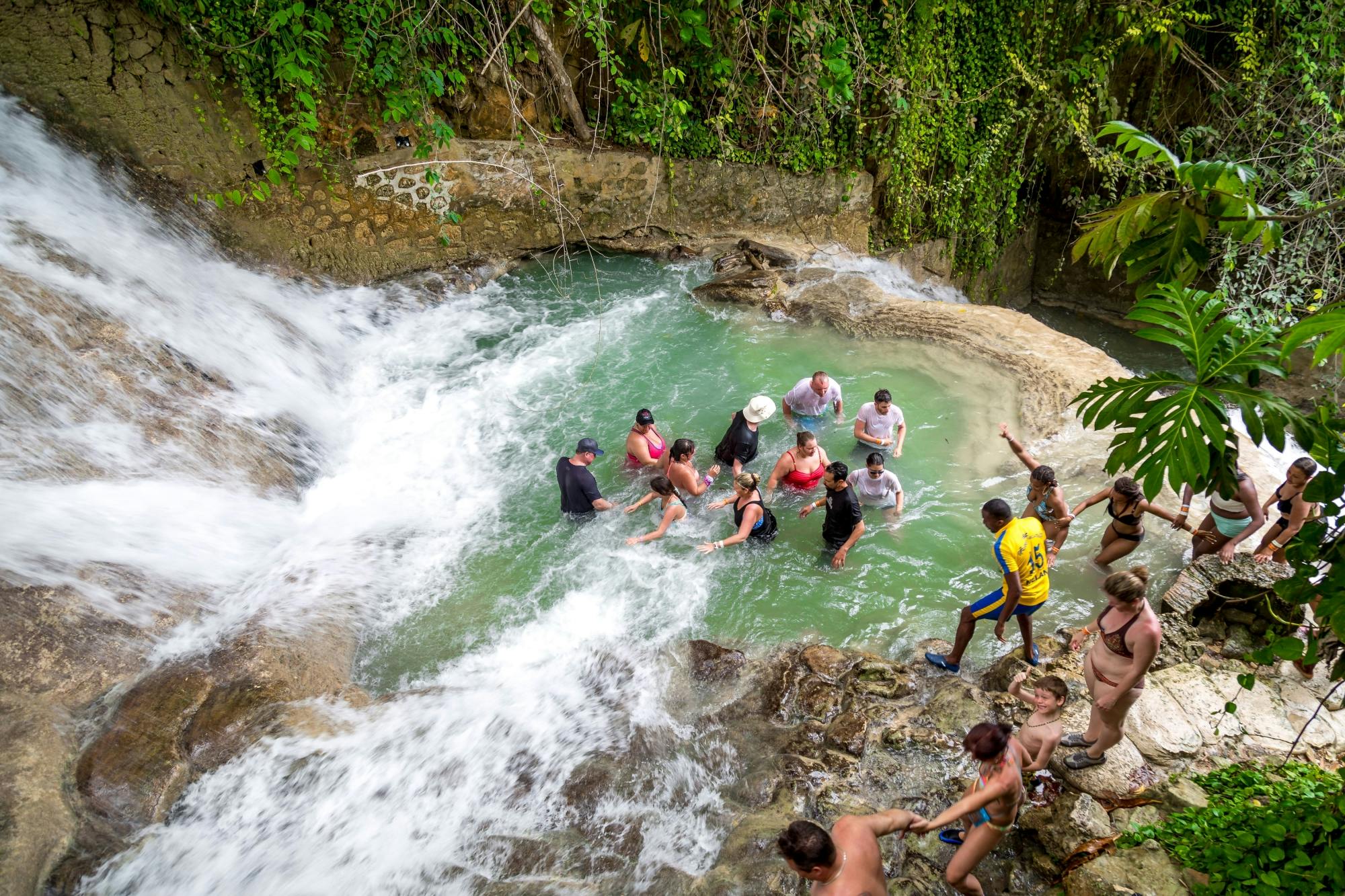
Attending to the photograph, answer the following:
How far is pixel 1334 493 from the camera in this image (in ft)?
8.23

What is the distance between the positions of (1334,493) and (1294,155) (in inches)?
402

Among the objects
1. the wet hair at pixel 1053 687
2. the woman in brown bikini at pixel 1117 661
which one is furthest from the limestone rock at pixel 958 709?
the wet hair at pixel 1053 687

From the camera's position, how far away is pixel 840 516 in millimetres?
5934

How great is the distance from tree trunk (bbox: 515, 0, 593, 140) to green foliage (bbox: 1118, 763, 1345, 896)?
9878 mm

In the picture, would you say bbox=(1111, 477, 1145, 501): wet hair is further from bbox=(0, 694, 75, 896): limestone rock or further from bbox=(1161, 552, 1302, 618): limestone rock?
bbox=(0, 694, 75, 896): limestone rock

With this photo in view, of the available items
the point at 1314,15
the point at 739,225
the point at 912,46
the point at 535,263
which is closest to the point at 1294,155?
the point at 1314,15

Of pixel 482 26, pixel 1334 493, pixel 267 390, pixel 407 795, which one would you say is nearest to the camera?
pixel 1334 493

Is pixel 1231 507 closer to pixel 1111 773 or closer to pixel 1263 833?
pixel 1111 773

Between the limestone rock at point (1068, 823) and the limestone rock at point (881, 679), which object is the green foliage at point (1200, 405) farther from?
the limestone rock at point (881, 679)

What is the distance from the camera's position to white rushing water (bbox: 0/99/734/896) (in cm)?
417

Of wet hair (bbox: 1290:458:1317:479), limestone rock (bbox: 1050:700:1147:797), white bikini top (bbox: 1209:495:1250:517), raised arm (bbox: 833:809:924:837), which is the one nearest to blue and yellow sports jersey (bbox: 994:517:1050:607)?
limestone rock (bbox: 1050:700:1147:797)

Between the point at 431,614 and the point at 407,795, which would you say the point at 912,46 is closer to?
the point at 431,614

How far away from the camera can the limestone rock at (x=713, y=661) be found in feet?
16.8

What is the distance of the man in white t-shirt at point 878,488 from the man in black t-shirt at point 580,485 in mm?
2280
